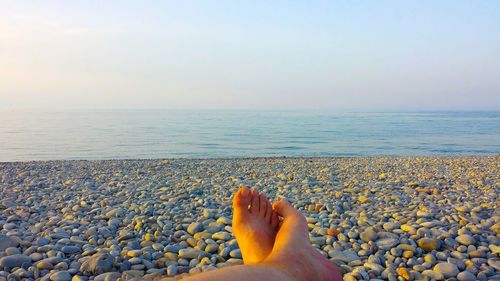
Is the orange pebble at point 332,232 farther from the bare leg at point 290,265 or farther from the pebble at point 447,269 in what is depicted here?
the pebble at point 447,269

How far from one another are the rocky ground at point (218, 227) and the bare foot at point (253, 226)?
0.20 m

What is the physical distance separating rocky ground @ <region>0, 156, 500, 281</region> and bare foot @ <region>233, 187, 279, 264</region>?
198 millimetres

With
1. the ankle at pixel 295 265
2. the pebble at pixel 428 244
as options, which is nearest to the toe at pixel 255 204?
the ankle at pixel 295 265

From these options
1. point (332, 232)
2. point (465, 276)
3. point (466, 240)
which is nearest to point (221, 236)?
point (332, 232)

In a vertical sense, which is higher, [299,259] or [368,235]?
[299,259]

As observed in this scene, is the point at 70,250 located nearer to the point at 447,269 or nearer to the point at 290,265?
the point at 290,265

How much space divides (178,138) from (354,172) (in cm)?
1485

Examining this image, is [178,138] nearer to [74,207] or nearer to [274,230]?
[74,207]

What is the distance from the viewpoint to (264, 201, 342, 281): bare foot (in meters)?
1.86

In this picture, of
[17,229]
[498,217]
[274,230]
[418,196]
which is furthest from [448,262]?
[17,229]

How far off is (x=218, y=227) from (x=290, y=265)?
1807 mm

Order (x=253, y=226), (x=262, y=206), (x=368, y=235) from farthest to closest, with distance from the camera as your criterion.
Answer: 1. (x=368, y=235)
2. (x=262, y=206)
3. (x=253, y=226)

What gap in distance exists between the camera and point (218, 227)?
11.9ft

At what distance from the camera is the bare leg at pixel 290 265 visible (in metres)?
1.46
